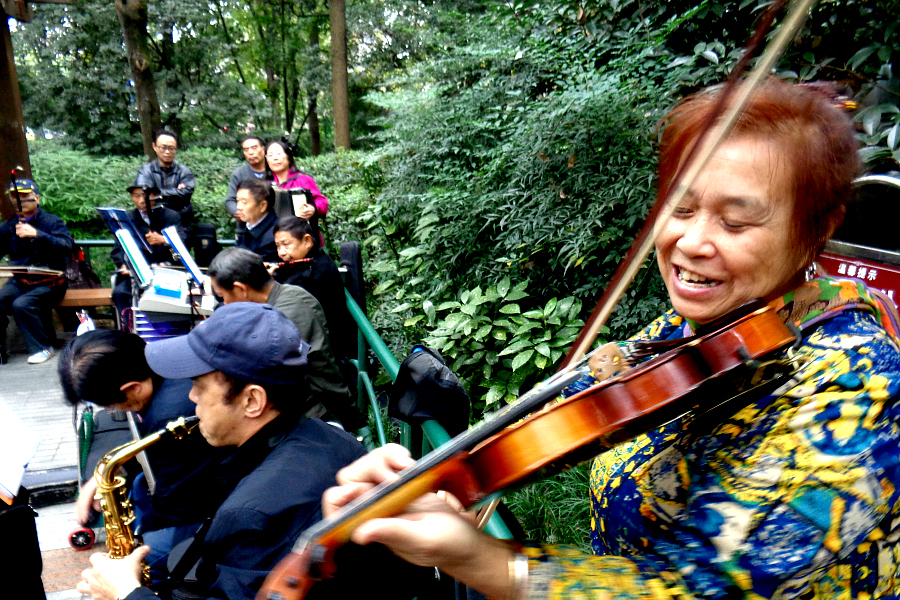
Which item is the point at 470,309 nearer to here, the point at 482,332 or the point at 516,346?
the point at 482,332

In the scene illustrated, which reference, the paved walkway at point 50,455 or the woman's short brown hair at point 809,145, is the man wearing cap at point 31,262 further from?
the woman's short brown hair at point 809,145

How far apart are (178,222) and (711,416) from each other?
7.10 metres

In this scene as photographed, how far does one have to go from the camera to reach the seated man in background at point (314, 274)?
458 centimetres

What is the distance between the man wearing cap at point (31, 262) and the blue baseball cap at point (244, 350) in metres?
5.78

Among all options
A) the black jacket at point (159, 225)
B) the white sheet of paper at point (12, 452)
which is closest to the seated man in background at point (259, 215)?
the black jacket at point (159, 225)

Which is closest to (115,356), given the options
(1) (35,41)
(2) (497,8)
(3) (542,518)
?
(3) (542,518)

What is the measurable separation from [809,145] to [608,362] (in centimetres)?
47

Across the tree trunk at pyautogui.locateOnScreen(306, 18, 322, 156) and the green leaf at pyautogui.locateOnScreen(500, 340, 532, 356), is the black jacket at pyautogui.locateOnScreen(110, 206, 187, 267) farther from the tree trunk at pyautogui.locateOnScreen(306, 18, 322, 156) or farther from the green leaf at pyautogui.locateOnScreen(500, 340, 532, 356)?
the tree trunk at pyautogui.locateOnScreen(306, 18, 322, 156)

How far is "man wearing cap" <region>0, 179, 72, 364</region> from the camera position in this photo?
689 centimetres

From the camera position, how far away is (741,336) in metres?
0.86

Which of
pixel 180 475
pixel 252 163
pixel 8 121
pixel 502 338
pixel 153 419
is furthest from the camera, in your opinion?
pixel 8 121

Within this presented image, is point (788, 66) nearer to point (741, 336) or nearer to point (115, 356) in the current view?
point (741, 336)

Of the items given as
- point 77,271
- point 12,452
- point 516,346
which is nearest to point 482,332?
point 516,346

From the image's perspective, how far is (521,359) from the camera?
13.0 ft
